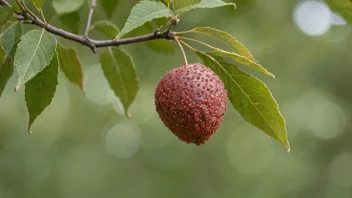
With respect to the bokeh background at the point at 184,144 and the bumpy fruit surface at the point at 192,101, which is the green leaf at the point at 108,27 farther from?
the bokeh background at the point at 184,144

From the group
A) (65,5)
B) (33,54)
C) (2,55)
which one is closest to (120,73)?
(65,5)

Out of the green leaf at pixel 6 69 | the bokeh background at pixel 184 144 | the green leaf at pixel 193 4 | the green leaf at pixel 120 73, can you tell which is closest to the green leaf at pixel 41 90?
the green leaf at pixel 6 69

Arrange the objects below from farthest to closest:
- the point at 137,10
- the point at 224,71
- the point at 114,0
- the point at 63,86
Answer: the point at 63,86 < the point at 114,0 < the point at 224,71 < the point at 137,10

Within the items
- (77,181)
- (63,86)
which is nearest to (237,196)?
(77,181)

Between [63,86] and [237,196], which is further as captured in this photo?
[237,196]

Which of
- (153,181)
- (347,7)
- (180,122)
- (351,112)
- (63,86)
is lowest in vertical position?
(153,181)

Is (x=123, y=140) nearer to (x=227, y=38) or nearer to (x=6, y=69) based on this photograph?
(x=6, y=69)

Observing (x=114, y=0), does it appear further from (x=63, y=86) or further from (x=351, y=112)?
(x=351, y=112)
